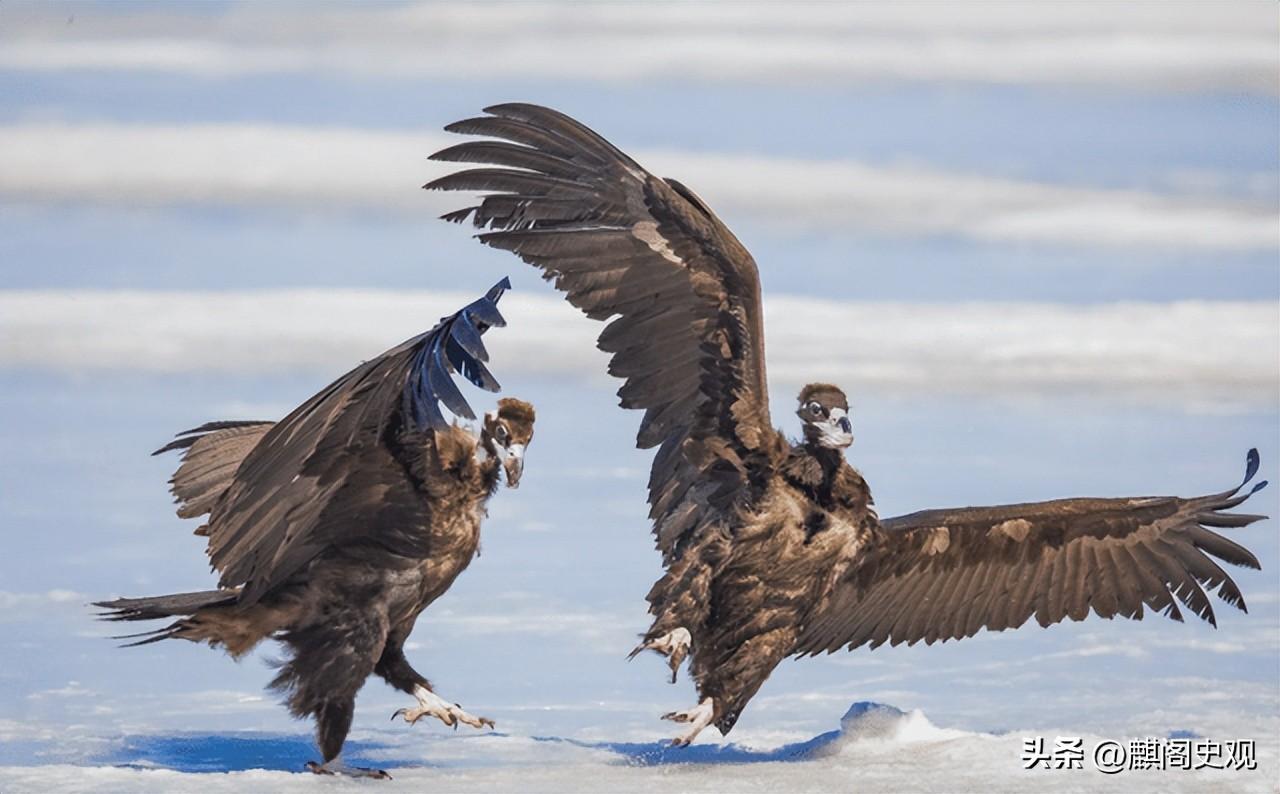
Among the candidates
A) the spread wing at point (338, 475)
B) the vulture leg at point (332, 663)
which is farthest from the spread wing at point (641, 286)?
the vulture leg at point (332, 663)

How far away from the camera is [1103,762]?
1094 cm

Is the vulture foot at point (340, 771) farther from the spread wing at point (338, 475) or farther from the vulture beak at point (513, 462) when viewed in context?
the vulture beak at point (513, 462)

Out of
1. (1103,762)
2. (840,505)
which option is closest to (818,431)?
(840,505)

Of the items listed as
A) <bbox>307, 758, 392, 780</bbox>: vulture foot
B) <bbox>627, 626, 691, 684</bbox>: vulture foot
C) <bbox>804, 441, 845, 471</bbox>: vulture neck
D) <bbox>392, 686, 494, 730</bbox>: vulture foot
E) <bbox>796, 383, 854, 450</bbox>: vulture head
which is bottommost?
<bbox>307, 758, 392, 780</bbox>: vulture foot

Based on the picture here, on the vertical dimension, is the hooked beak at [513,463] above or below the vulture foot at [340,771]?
above

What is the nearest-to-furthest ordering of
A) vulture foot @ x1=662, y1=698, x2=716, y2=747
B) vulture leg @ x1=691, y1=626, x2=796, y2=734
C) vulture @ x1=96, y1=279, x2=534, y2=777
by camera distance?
vulture @ x1=96, y1=279, x2=534, y2=777 → vulture foot @ x1=662, y1=698, x2=716, y2=747 → vulture leg @ x1=691, y1=626, x2=796, y2=734

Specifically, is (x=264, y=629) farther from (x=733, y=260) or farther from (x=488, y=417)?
(x=733, y=260)

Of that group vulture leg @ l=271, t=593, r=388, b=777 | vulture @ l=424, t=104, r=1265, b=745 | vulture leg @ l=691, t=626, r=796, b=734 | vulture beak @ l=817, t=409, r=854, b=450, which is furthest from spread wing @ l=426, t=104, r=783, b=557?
vulture leg @ l=271, t=593, r=388, b=777

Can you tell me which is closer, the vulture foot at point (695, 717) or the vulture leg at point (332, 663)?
the vulture leg at point (332, 663)

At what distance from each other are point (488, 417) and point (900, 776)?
7.76 feet

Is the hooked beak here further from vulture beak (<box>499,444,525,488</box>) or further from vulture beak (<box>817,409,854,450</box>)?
vulture beak (<box>817,409,854,450</box>)

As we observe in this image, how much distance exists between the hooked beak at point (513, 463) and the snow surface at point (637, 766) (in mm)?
1258

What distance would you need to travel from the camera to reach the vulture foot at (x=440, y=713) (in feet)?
33.7

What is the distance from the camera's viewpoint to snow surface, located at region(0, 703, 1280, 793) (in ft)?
33.5
